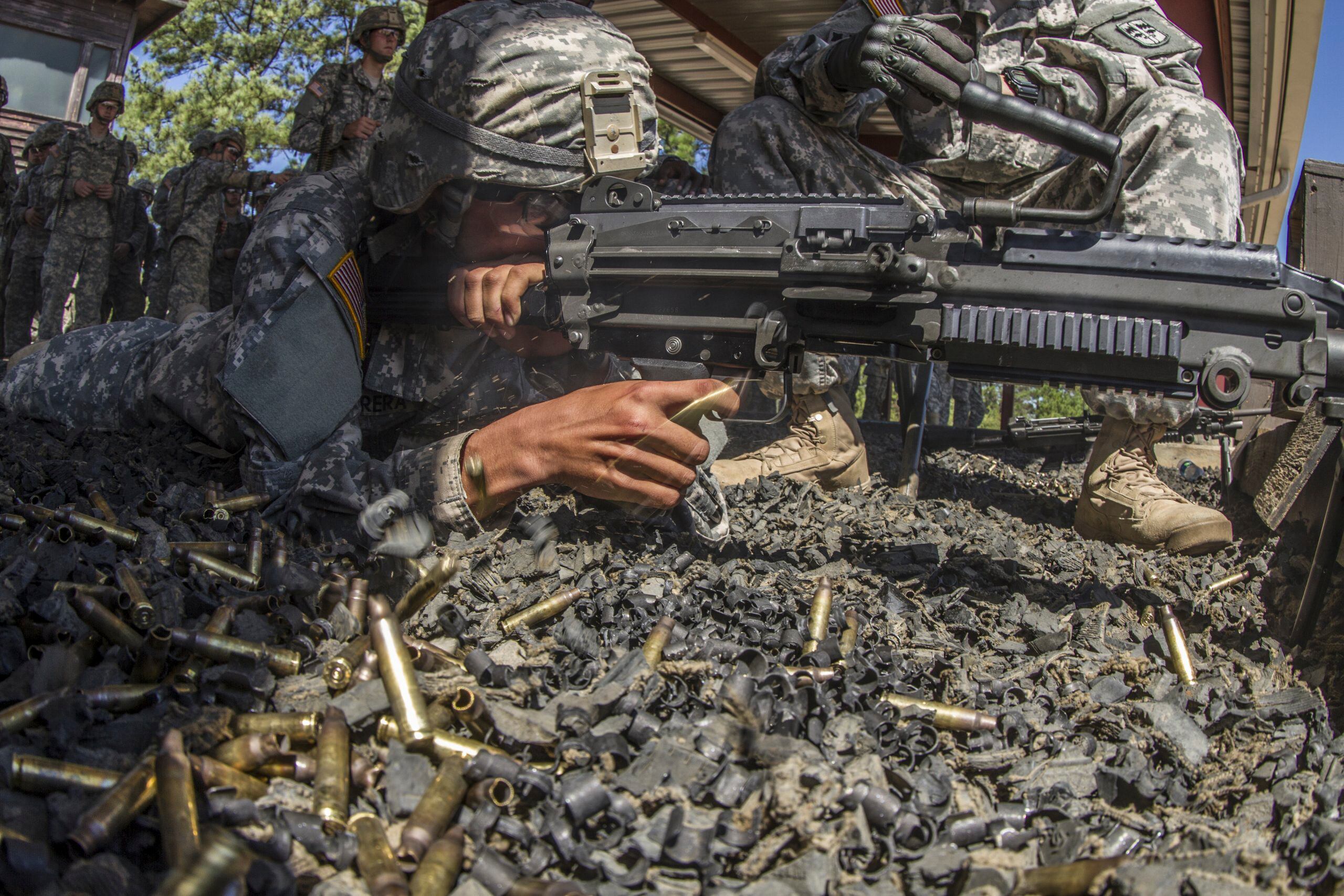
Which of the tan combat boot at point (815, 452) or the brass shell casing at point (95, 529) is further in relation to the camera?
the tan combat boot at point (815, 452)

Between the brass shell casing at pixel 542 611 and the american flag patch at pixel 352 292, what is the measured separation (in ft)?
3.92

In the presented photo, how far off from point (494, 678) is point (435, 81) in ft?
6.58

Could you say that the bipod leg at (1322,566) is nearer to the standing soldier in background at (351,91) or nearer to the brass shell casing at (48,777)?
the brass shell casing at (48,777)

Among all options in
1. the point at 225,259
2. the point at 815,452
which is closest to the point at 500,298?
the point at 815,452

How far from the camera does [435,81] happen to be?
2.95 meters

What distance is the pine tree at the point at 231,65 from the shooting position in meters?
22.8

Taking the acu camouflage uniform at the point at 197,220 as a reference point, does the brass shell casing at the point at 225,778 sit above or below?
above

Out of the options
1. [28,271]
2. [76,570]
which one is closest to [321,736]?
[76,570]

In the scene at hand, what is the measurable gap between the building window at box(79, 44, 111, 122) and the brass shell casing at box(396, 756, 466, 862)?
1968cm

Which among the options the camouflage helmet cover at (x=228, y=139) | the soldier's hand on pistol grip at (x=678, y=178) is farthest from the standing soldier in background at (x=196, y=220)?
the soldier's hand on pistol grip at (x=678, y=178)

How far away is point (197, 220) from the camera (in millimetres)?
11250

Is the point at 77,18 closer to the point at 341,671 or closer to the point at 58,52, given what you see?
the point at 58,52

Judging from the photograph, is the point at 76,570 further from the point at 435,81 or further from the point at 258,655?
the point at 435,81

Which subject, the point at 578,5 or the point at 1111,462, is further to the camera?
the point at 1111,462
